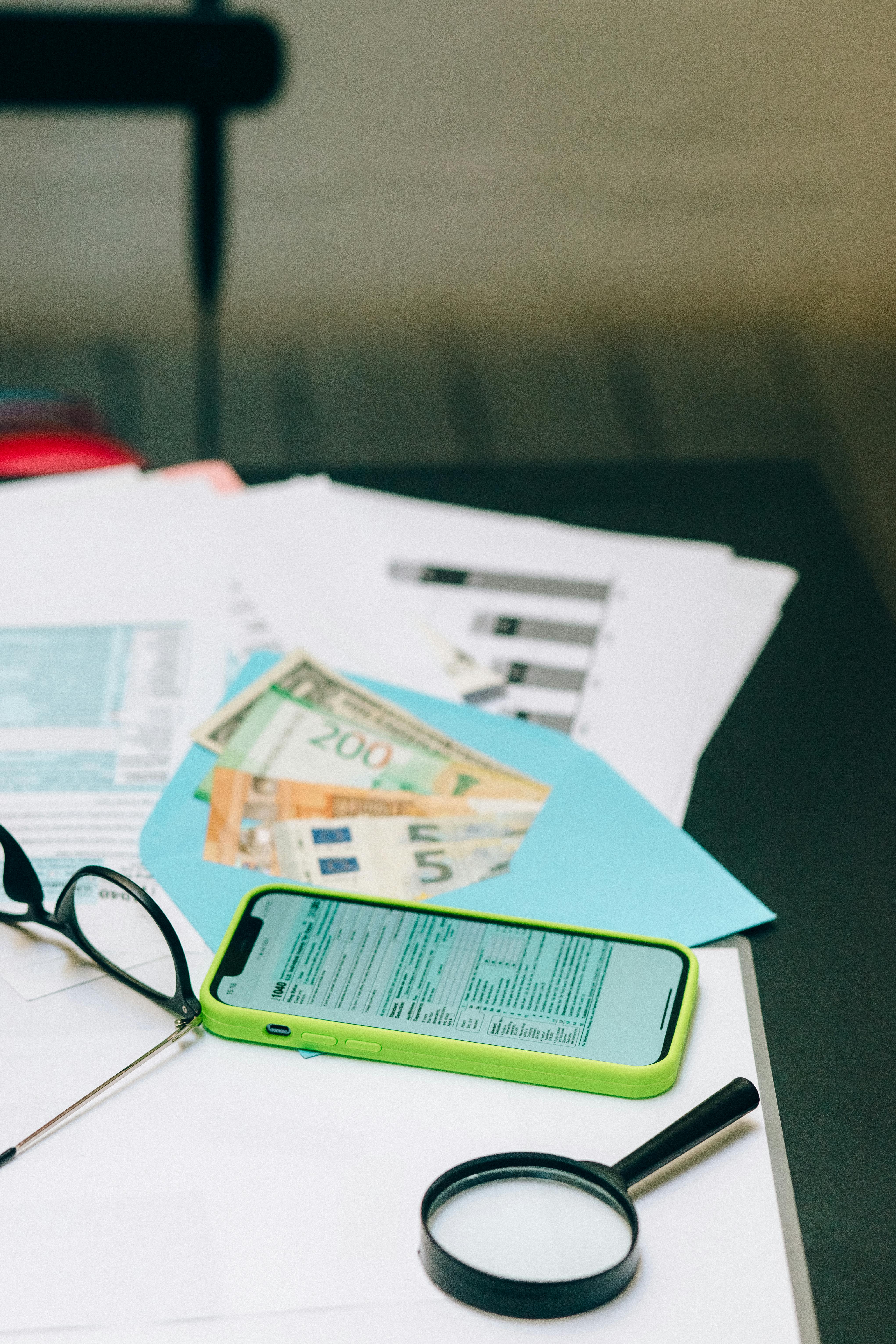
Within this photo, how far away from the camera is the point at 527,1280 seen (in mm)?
514

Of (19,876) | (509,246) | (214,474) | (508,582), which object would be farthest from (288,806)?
(509,246)

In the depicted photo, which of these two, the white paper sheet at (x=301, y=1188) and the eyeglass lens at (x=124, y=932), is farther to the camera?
the eyeglass lens at (x=124, y=932)

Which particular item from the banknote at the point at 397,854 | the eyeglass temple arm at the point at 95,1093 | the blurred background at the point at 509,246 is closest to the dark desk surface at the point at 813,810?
the banknote at the point at 397,854

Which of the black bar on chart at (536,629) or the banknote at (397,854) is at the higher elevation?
the black bar on chart at (536,629)

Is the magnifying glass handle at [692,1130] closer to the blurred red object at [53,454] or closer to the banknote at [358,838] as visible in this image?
the banknote at [358,838]

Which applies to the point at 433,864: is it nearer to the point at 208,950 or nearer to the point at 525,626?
the point at 208,950

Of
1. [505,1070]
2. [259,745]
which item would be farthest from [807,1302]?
[259,745]

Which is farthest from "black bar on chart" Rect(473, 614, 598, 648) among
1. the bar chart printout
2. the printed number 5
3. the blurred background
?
the blurred background

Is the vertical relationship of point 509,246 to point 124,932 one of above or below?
below

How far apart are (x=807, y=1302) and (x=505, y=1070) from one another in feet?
0.51

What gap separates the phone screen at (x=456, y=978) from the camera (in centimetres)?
62

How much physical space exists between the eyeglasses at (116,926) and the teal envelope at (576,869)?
35 mm

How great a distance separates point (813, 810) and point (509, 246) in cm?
212

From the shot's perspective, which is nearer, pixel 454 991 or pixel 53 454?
pixel 454 991
